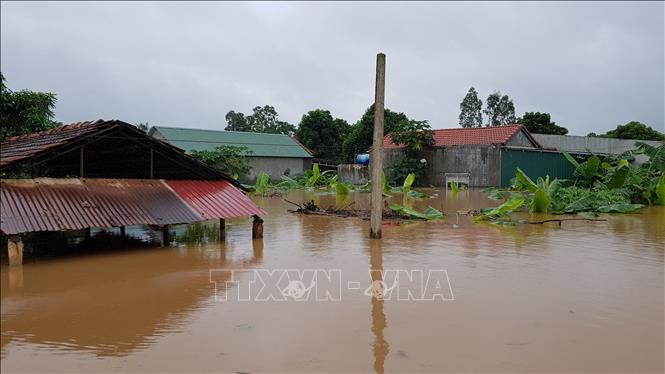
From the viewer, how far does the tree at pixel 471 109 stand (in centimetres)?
5209

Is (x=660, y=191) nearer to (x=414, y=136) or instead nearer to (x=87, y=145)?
(x=414, y=136)

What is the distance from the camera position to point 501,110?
49.8 m

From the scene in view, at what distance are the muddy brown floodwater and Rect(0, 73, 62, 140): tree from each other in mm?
6088

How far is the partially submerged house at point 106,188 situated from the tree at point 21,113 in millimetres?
1536

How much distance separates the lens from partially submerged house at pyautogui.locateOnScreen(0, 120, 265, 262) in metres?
7.41

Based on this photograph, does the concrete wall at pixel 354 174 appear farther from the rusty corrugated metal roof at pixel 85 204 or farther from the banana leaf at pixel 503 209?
the rusty corrugated metal roof at pixel 85 204

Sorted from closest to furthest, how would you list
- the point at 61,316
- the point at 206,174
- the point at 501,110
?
the point at 61,316 → the point at 206,174 → the point at 501,110

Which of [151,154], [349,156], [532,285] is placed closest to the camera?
[532,285]

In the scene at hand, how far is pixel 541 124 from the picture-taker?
41594 millimetres

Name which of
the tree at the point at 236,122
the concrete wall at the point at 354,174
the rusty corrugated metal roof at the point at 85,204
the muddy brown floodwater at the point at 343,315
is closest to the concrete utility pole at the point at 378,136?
the muddy brown floodwater at the point at 343,315

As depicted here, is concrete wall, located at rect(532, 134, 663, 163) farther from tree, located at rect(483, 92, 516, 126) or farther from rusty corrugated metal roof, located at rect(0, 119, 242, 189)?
rusty corrugated metal roof, located at rect(0, 119, 242, 189)

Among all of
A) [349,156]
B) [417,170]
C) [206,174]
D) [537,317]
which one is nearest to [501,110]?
[349,156]

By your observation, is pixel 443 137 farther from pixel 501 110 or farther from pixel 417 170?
pixel 501 110

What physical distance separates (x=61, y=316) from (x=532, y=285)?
5593 millimetres
